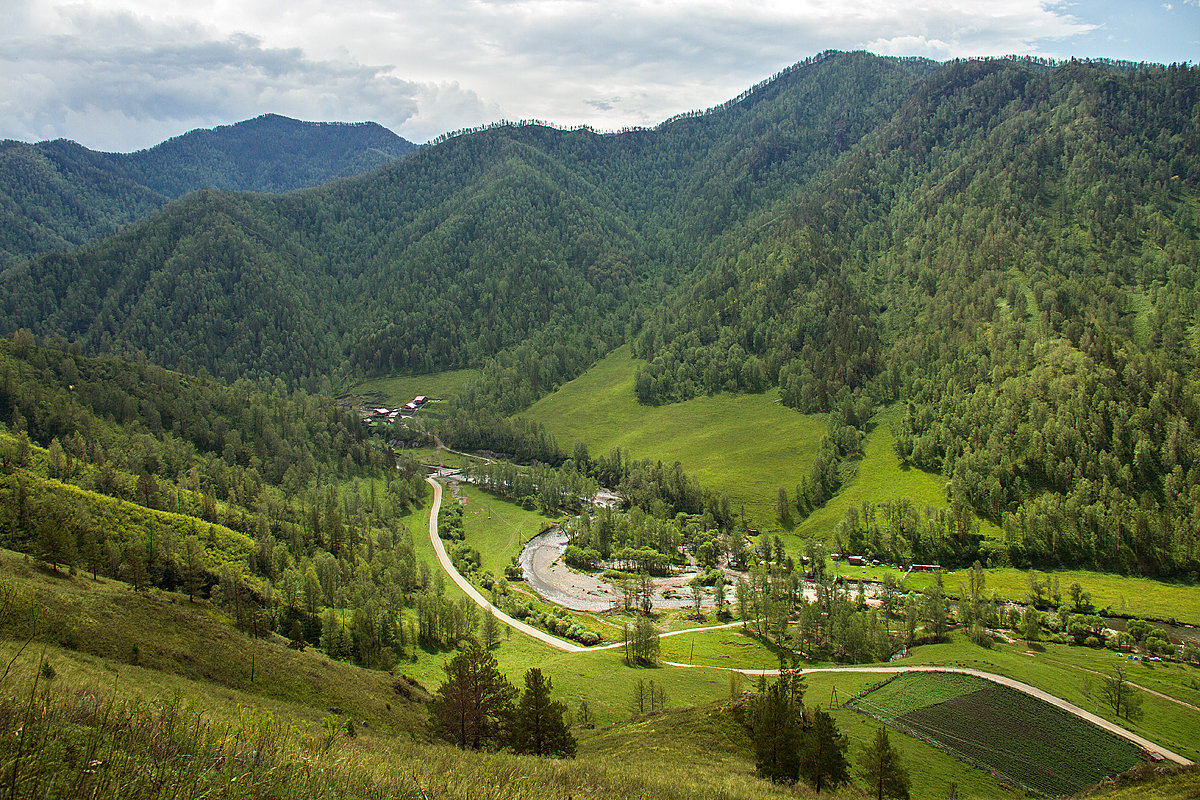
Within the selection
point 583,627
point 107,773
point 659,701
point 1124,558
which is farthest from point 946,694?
point 107,773

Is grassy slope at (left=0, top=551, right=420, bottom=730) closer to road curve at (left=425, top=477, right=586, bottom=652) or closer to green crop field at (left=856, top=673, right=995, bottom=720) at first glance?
road curve at (left=425, top=477, right=586, bottom=652)

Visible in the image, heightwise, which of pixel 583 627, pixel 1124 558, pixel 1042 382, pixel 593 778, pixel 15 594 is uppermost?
pixel 1042 382

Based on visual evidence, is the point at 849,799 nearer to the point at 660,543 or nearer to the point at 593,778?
the point at 593,778

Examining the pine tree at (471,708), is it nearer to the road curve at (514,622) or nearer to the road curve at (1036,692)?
the road curve at (1036,692)

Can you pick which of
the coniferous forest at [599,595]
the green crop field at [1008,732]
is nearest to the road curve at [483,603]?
the coniferous forest at [599,595]

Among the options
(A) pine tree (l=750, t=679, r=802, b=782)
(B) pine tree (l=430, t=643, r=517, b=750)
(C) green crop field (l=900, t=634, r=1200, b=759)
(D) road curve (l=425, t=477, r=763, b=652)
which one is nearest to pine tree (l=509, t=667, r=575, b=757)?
(B) pine tree (l=430, t=643, r=517, b=750)

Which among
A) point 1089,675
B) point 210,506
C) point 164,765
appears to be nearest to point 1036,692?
point 1089,675
